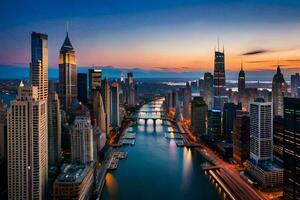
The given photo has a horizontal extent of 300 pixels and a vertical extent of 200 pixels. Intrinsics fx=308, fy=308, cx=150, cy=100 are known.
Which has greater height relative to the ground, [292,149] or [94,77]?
[94,77]

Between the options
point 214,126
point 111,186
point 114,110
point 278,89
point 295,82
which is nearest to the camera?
point 111,186

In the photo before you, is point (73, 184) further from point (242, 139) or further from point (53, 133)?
point (242, 139)

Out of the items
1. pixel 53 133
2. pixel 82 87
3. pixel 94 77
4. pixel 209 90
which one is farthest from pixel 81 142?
pixel 209 90

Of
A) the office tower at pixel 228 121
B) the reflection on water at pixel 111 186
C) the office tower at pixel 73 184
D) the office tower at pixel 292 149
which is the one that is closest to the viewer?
the office tower at pixel 292 149

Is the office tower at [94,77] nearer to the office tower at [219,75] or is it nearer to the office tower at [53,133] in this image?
the office tower at [219,75]

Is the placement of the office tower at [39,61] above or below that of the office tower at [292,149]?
above

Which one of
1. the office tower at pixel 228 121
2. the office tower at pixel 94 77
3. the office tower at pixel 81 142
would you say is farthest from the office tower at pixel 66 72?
the office tower at pixel 81 142
